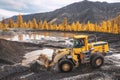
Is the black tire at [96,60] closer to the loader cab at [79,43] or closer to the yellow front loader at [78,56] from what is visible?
the yellow front loader at [78,56]

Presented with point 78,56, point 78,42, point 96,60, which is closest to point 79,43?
point 78,42

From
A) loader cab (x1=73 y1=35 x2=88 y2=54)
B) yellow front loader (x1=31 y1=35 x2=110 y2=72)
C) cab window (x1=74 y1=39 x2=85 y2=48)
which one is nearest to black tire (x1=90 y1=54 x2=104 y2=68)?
yellow front loader (x1=31 y1=35 x2=110 y2=72)

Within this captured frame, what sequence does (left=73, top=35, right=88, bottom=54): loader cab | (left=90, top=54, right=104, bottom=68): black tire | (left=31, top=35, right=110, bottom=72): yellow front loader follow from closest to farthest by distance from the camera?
(left=31, top=35, right=110, bottom=72): yellow front loader → (left=90, top=54, right=104, bottom=68): black tire → (left=73, top=35, right=88, bottom=54): loader cab

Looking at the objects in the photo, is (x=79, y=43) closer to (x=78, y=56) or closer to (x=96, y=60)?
(x=78, y=56)

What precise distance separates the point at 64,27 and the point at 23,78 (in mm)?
104106

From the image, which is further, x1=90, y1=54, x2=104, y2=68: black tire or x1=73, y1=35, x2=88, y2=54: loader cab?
x1=73, y1=35, x2=88, y2=54: loader cab

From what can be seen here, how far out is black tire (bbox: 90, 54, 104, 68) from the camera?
21.6 m

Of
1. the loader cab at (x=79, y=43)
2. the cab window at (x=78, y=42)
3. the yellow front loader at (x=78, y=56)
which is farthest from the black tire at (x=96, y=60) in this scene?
the cab window at (x=78, y=42)

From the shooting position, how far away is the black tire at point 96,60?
2164 cm

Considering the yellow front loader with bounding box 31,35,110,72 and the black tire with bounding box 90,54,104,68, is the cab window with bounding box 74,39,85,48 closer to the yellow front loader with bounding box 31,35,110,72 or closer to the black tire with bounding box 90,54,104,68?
the yellow front loader with bounding box 31,35,110,72

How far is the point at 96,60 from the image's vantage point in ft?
71.4

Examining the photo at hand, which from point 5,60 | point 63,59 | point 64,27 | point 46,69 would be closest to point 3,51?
point 5,60

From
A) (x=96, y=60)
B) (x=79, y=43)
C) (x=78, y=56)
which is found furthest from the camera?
(x=78, y=56)

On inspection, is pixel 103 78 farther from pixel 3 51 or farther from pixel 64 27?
pixel 64 27
